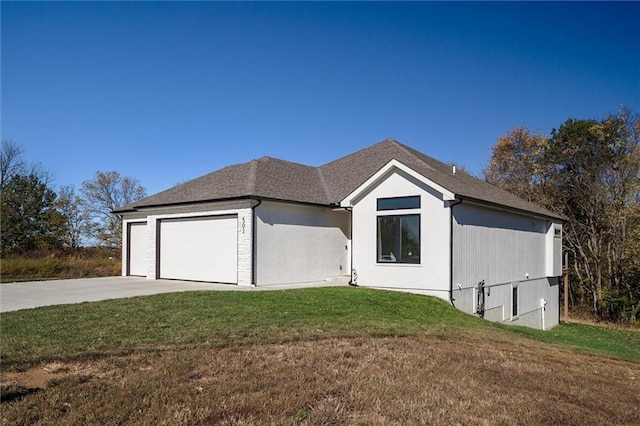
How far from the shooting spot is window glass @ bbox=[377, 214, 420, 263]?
595 inches

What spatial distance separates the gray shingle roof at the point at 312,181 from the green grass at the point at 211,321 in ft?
14.4

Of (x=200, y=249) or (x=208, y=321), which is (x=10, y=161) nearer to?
(x=200, y=249)

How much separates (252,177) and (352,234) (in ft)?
14.5

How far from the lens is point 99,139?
885 inches

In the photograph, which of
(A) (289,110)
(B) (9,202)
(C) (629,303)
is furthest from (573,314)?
(B) (9,202)

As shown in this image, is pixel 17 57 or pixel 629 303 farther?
pixel 629 303

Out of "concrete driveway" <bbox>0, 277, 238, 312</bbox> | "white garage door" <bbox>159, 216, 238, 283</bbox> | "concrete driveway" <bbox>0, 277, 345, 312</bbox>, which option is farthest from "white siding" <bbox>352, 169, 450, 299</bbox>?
"concrete driveway" <bbox>0, 277, 238, 312</bbox>

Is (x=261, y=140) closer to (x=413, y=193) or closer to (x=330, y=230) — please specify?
(x=330, y=230)

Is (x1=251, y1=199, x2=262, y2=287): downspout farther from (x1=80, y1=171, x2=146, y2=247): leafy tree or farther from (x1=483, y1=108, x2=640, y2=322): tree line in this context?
(x1=80, y1=171, x2=146, y2=247): leafy tree

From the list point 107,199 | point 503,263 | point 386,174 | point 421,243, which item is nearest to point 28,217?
point 107,199

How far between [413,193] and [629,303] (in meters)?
18.7

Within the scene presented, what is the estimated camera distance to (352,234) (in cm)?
1683

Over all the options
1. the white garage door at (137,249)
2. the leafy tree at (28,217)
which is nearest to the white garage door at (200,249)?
the white garage door at (137,249)

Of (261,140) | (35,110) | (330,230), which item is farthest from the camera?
(261,140)
